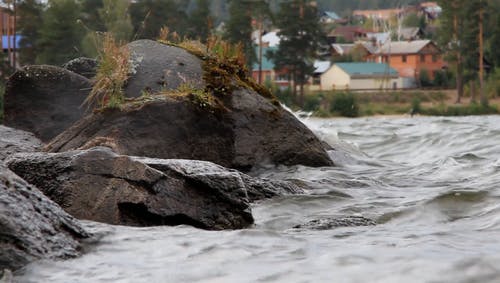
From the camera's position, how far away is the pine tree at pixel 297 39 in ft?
212

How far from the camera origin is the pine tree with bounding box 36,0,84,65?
179ft

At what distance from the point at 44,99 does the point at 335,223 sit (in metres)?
7.22

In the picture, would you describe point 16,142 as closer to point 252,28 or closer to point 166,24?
point 166,24

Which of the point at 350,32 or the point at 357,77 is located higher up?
the point at 350,32

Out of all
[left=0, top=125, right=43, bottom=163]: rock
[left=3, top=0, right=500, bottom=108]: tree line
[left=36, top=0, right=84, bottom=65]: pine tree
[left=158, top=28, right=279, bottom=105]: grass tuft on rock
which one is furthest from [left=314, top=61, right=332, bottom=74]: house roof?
[left=0, top=125, right=43, bottom=163]: rock

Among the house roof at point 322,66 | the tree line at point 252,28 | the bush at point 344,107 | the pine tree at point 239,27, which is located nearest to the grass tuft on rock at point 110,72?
the tree line at point 252,28

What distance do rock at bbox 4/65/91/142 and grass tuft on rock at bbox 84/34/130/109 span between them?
0.86 metres

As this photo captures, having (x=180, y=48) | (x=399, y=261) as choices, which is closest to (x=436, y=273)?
(x=399, y=261)

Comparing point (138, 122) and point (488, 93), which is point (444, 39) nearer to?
point (488, 93)

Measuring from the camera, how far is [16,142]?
12547 millimetres

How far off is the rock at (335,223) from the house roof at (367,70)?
82.3 m

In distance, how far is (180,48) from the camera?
13570 millimetres

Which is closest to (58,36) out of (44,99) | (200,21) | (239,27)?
(239,27)

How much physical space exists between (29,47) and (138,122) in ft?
168
